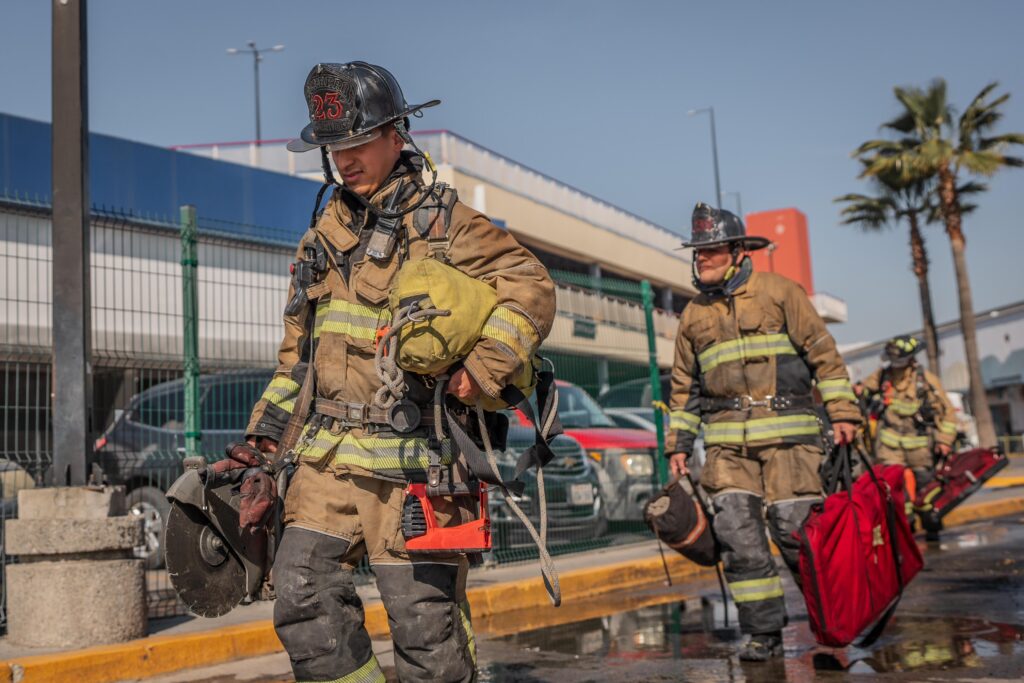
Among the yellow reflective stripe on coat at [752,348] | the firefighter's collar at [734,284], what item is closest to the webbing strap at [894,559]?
the yellow reflective stripe on coat at [752,348]

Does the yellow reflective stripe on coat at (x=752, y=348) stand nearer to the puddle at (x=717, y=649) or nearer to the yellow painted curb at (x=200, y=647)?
the puddle at (x=717, y=649)

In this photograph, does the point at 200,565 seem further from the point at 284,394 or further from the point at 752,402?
the point at 752,402

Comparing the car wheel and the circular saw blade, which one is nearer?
the circular saw blade

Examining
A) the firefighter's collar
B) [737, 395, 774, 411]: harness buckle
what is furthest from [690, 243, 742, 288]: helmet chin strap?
[737, 395, 774, 411]: harness buckle

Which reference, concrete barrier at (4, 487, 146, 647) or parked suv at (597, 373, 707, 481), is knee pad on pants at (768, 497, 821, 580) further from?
parked suv at (597, 373, 707, 481)

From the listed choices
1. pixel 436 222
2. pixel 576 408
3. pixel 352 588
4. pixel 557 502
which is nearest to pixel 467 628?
pixel 352 588

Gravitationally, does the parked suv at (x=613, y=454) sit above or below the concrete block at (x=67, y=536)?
above

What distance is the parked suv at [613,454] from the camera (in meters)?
11.7

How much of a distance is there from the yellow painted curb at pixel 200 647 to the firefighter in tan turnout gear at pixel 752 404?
2008 mm

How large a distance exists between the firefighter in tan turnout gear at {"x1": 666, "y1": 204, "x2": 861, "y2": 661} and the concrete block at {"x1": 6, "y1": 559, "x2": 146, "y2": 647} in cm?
311

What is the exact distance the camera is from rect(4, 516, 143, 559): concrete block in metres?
6.37

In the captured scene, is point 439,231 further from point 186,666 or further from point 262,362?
point 262,362

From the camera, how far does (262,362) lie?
904cm

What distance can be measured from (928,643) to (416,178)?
13.1 feet
